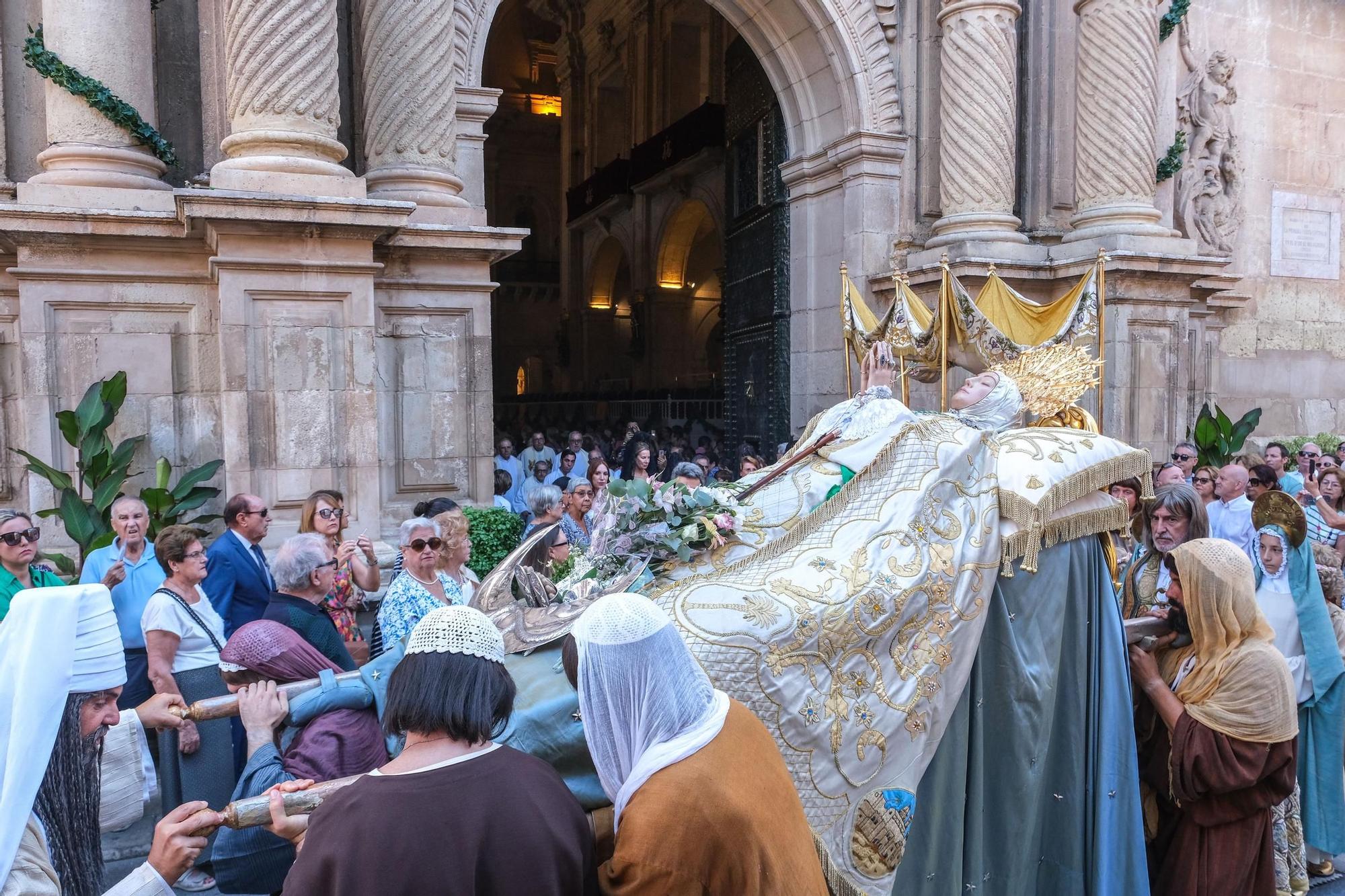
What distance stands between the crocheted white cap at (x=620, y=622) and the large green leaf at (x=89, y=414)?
18.3ft

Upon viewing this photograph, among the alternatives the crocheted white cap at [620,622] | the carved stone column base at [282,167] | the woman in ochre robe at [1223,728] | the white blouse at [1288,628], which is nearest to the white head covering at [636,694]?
the crocheted white cap at [620,622]

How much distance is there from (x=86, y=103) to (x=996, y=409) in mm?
6364

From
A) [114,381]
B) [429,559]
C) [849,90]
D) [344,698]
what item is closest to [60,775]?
[344,698]

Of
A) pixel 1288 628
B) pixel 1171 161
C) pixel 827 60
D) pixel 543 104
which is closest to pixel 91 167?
pixel 827 60

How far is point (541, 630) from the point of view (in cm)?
250

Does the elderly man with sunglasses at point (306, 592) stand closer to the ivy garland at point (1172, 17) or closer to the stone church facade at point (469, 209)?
the stone church facade at point (469, 209)

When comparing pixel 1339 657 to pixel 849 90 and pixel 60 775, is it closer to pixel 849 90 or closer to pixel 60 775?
pixel 60 775

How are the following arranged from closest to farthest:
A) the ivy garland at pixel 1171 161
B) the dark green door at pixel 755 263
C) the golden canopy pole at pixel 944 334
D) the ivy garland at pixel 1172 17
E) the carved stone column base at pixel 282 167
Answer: the carved stone column base at pixel 282 167 → the golden canopy pole at pixel 944 334 → the ivy garland at pixel 1172 17 → the ivy garland at pixel 1171 161 → the dark green door at pixel 755 263

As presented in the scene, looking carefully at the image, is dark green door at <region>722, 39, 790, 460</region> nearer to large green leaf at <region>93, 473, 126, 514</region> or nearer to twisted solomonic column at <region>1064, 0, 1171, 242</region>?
twisted solomonic column at <region>1064, 0, 1171, 242</region>

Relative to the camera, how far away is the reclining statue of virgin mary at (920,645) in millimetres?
2488

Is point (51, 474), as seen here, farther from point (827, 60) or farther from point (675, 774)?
point (827, 60)

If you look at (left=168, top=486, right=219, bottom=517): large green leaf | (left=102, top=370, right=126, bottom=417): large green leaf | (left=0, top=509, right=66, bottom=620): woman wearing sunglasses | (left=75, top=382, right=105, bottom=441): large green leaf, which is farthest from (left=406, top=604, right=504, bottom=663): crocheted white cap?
(left=102, top=370, right=126, bottom=417): large green leaf

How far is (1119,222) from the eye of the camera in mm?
9555

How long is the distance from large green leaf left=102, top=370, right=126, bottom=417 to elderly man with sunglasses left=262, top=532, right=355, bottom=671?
11.4 feet
